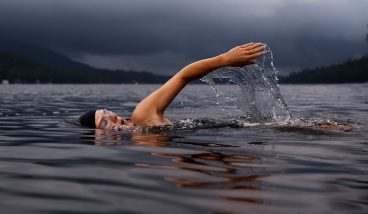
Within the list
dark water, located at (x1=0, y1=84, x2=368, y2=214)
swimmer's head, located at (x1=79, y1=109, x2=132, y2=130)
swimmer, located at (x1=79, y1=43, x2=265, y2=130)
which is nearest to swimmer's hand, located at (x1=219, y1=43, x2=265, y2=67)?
swimmer, located at (x1=79, y1=43, x2=265, y2=130)

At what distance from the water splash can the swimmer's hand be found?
0.85 meters

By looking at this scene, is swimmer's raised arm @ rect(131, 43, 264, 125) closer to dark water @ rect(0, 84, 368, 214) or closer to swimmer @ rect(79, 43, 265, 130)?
swimmer @ rect(79, 43, 265, 130)

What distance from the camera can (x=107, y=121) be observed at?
10.0m

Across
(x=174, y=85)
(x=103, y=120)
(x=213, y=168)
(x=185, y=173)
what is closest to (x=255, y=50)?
(x=174, y=85)

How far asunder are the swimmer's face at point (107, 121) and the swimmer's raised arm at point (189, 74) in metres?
0.62

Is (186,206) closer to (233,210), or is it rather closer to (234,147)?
(233,210)

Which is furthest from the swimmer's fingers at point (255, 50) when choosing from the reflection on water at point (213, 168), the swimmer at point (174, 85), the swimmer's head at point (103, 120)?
the swimmer's head at point (103, 120)

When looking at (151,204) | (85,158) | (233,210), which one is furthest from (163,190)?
(85,158)

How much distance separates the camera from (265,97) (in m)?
11.2

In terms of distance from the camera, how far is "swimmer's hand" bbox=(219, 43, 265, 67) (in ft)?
27.6

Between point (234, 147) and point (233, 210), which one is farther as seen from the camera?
point (234, 147)

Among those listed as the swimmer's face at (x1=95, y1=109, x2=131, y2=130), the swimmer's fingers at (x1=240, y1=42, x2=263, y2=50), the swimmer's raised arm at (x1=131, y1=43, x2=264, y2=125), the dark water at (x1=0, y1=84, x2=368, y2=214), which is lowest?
the dark water at (x1=0, y1=84, x2=368, y2=214)

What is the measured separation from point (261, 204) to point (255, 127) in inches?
244

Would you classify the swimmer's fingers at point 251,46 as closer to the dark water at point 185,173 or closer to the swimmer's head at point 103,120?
the dark water at point 185,173
